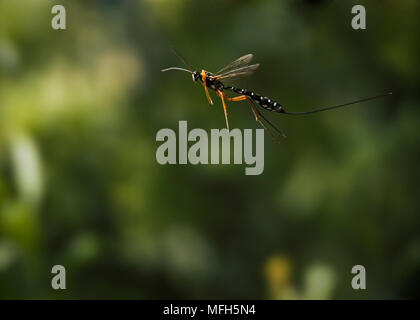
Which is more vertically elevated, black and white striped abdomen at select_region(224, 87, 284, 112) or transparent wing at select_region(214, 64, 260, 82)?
transparent wing at select_region(214, 64, 260, 82)

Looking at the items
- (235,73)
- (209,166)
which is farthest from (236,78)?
(209,166)

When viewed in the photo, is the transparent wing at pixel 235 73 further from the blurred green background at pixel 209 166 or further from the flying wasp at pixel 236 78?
the blurred green background at pixel 209 166

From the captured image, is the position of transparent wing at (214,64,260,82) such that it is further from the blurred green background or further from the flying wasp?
the blurred green background

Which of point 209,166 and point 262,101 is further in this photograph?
point 209,166

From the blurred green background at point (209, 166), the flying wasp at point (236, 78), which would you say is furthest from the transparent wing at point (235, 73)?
the blurred green background at point (209, 166)

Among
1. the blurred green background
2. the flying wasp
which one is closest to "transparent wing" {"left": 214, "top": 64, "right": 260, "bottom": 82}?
the flying wasp

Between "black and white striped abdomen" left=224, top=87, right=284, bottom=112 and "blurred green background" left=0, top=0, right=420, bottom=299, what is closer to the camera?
"black and white striped abdomen" left=224, top=87, right=284, bottom=112

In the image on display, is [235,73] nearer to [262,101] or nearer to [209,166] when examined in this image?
[262,101]

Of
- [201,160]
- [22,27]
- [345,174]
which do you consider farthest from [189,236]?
[22,27]
